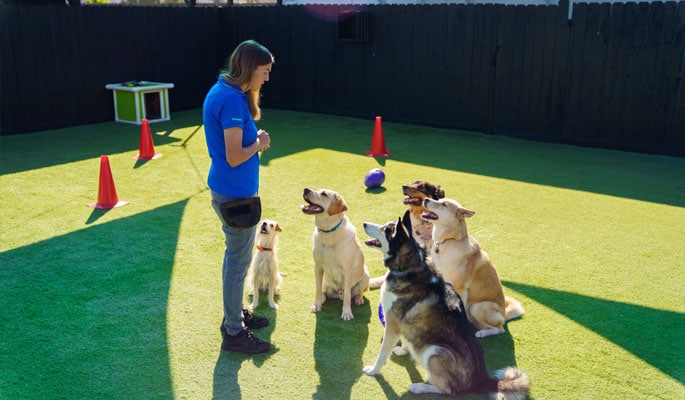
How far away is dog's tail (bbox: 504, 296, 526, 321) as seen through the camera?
507 centimetres

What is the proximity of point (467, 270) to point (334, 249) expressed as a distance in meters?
1.08

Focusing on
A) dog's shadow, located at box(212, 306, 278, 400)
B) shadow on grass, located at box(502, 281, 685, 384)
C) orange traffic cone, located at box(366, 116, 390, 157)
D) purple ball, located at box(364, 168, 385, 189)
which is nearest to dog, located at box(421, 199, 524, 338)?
shadow on grass, located at box(502, 281, 685, 384)

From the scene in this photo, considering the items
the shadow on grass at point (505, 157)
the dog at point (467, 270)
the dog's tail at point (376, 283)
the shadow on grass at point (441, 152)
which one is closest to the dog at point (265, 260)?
the dog's tail at point (376, 283)

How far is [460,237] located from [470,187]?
4.23 meters

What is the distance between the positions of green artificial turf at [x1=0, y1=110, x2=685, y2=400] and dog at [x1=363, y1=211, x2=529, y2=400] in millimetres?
207

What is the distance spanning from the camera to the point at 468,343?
3908 mm

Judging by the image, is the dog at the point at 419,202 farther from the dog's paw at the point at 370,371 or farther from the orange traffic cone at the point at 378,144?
the orange traffic cone at the point at 378,144

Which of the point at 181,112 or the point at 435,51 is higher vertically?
the point at 435,51

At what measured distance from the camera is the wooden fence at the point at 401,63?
11.0 m

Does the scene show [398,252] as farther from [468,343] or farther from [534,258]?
[534,258]

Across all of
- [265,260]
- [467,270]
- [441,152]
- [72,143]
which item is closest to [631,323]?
[467,270]

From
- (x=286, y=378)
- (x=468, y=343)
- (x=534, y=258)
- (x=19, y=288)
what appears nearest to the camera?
(x=468, y=343)

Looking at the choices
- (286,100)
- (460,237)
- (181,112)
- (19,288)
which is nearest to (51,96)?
(181,112)

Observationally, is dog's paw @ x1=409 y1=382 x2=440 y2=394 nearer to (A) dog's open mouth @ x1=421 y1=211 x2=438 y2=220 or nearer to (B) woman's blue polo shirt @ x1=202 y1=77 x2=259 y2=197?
(A) dog's open mouth @ x1=421 y1=211 x2=438 y2=220
